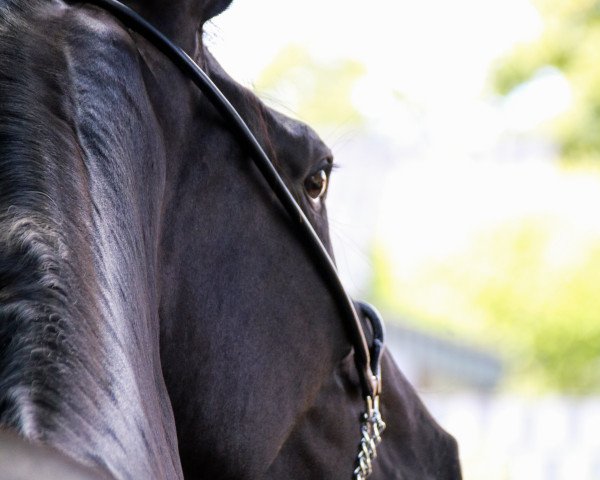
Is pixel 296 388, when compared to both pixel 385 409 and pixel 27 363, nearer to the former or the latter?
pixel 385 409

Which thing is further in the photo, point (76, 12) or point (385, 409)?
point (385, 409)

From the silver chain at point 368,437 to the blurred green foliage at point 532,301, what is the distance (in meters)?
13.7

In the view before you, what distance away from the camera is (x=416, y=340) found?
1456cm

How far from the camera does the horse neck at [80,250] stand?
128 cm

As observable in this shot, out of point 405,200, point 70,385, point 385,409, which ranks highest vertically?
point 70,385

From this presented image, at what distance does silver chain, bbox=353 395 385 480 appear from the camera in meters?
2.61

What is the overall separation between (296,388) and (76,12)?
0.90 m

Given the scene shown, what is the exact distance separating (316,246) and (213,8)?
0.55 m

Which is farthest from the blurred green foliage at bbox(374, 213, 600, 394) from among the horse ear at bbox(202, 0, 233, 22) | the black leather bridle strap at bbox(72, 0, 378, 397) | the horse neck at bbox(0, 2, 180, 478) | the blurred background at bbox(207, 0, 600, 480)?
the horse neck at bbox(0, 2, 180, 478)

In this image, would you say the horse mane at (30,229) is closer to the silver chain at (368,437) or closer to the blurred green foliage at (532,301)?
the silver chain at (368,437)

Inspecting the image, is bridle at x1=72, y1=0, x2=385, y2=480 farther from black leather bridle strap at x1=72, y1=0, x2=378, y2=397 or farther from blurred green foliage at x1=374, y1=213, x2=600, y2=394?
blurred green foliage at x1=374, y1=213, x2=600, y2=394

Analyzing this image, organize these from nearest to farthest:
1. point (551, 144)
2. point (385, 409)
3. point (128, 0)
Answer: point (128, 0) < point (385, 409) < point (551, 144)

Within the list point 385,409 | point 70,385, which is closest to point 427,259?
point 385,409

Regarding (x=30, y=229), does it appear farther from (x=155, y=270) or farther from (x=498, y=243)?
(x=498, y=243)
